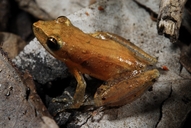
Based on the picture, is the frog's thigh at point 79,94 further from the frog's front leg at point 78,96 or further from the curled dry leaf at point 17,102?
the curled dry leaf at point 17,102

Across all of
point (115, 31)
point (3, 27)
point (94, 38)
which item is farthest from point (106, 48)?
point (3, 27)

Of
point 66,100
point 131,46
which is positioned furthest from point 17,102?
point 131,46

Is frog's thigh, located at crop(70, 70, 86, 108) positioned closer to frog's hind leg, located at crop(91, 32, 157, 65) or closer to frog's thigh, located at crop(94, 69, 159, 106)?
frog's thigh, located at crop(94, 69, 159, 106)

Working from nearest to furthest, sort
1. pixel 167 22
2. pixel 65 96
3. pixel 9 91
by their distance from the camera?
pixel 9 91 → pixel 167 22 → pixel 65 96

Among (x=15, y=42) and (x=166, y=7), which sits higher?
(x=166, y=7)

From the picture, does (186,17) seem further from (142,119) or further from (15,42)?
(15,42)

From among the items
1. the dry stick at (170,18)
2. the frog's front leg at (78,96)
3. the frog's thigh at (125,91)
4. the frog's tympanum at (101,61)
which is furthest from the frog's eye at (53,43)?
the dry stick at (170,18)

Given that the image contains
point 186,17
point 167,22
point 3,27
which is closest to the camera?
point 167,22
